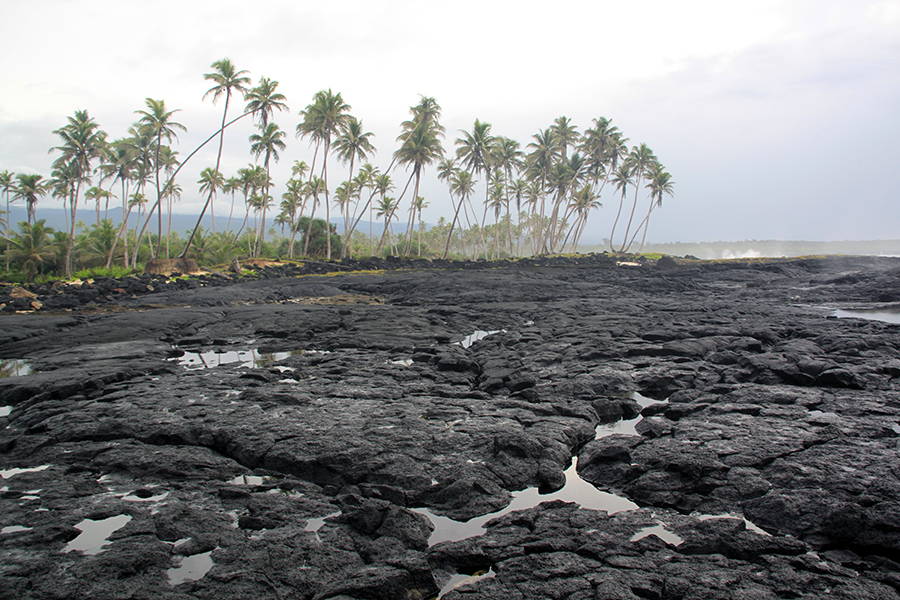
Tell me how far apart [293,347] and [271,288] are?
15.3 m

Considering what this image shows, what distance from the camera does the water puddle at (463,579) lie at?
362 cm

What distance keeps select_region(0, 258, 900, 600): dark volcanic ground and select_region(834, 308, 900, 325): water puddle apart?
7173 mm

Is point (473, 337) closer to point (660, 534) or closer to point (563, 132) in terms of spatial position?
point (660, 534)

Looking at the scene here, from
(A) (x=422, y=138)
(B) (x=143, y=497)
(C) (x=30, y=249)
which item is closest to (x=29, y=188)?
(C) (x=30, y=249)

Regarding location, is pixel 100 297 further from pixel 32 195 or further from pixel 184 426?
pixel 32 195

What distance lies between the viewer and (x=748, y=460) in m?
5.47

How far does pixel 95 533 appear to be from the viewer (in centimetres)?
425

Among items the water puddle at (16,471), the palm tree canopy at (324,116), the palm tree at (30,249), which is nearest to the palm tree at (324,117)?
the palm tree canopy at (324,116)

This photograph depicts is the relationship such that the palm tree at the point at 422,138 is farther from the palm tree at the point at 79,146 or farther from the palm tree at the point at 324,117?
the palm tree at the point at 79,146

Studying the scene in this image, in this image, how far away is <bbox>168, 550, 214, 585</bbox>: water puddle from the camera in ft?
12.0

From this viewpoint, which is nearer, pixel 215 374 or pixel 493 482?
pixel 493 482

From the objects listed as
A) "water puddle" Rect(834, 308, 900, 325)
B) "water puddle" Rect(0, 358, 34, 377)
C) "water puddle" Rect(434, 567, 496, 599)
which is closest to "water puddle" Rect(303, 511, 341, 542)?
"water puddle" Rect(434, 567, 496, 599)

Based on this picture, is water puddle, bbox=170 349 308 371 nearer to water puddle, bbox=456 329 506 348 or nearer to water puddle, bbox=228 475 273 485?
water puddle, bbox=456 329 506 348

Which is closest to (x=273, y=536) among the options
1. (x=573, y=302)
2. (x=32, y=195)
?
(x=573, y=302)
